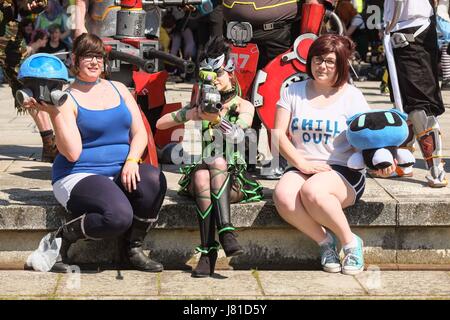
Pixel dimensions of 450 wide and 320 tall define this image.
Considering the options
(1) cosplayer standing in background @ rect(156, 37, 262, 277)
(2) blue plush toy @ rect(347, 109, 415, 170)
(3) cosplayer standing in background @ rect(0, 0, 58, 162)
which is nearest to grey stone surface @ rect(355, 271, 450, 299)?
(2) blue plush toy @ rect(347, 109, 415, 170)

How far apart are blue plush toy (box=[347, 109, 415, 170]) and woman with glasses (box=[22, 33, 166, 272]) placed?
0.97 metres

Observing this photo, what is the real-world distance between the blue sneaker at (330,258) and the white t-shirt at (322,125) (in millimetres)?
430

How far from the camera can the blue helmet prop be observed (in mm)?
4672

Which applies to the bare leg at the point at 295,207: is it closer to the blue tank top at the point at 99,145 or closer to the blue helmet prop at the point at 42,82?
the blue tank top at the point at 99,145

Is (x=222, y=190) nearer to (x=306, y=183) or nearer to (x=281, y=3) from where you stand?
(x=306, y=183)

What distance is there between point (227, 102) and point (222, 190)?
62cm

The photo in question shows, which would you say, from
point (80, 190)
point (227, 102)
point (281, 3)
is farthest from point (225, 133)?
point (281, 3)

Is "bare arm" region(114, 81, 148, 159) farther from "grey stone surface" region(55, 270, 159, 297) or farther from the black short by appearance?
the black short

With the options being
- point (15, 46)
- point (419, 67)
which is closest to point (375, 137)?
point (419, 67)

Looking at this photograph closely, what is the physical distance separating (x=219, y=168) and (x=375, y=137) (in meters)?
0.78

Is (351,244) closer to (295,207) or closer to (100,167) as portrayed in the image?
(295,207)

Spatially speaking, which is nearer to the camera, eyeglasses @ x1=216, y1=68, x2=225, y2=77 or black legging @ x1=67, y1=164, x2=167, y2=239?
black legging @ x1=67, y1=164, x2=167, y2=239

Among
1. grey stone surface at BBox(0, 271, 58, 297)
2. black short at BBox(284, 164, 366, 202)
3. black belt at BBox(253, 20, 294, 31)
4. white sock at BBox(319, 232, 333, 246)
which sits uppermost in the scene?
black belt at BBox(253, 20, 294, 31)

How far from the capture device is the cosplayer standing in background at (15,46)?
625cm
